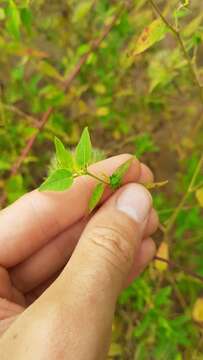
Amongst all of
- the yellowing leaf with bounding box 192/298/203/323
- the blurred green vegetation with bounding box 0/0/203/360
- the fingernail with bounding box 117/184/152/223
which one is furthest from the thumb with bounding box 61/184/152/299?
the yellowing leaf with bounding box 192/298/203/323

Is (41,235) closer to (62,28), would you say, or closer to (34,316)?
(34,316)

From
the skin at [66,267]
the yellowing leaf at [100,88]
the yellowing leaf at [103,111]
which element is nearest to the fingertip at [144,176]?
the skin at [66,267]

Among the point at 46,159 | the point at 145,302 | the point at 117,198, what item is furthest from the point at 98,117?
the point at 117,198

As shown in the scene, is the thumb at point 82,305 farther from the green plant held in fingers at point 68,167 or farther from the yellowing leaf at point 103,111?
the yellowing leaf at point 103,111

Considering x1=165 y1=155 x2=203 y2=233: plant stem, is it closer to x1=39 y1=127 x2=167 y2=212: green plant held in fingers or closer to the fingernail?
the fingernail

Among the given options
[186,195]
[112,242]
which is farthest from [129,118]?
[112,242]

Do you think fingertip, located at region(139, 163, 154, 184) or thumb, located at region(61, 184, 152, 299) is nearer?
thumb, located at region(61, 184, 152, 299)

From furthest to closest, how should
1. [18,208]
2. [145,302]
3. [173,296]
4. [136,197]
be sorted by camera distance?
1. [173,296]
2. [145,302]
3. [18,208]
4. [136,197]
